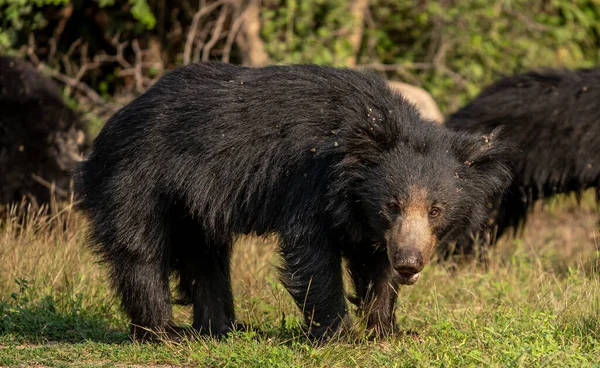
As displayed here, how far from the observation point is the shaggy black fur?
26.6ft

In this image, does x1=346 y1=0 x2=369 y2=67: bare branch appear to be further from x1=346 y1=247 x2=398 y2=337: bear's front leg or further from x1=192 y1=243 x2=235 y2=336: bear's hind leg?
x1=346 y1=247 x2=398 y2=337: bear's front leg

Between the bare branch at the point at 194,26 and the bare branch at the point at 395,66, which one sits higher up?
the bare branch at the point at 194,26

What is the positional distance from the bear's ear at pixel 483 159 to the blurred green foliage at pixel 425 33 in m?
6.29

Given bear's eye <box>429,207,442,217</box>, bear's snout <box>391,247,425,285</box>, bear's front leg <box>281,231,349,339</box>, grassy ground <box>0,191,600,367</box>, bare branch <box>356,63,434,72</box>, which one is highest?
bear's eye <box>429,207,442,217</box>

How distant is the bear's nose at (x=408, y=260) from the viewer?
4.19m

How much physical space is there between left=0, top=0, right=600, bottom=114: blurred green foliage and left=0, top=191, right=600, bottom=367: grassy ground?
14.0ft

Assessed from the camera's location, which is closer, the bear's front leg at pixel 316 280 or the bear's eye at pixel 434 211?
the bear's eye at pixel 434 211

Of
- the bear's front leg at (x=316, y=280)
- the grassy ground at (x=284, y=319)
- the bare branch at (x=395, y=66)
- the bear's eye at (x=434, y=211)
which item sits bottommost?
the grassy ground at (x=284, y=319)

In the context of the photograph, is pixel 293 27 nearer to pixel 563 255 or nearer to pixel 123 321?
pixel 563 255

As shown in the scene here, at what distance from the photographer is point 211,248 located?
530cm

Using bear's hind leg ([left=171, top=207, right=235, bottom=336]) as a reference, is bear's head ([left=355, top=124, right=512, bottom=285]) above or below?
above

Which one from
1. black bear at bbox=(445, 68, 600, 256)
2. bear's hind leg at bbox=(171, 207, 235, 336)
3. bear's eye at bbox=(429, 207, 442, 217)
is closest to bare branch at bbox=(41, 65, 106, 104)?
black bear at bbox=(445, 68, 600, 256)

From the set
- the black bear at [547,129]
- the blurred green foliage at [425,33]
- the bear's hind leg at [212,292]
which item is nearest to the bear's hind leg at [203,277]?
the bear's hind leg at [212,292]

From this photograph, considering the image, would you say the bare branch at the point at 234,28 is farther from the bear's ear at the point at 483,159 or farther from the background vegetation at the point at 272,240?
the bear's ear at the point at 483,159
